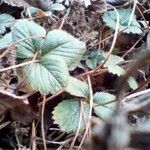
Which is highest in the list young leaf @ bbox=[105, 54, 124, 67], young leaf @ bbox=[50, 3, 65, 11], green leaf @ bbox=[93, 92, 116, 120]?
young leaf @ bbox=[50, 3, 65, 11]

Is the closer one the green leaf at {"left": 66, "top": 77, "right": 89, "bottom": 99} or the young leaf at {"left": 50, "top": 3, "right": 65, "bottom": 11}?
the green leaf at {"left": 66, "top": 77, "right": 89, "bottom": 99}

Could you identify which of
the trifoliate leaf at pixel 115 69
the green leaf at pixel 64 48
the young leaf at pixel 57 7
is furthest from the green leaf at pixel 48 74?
the young leaf at pixel 57 7

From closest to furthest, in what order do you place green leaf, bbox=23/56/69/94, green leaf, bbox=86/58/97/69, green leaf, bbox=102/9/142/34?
green leaf, bbox=23/56/69/94 < green leaf, bbox=86/58/97/69 < green leaf, bbox=102/9/142/34

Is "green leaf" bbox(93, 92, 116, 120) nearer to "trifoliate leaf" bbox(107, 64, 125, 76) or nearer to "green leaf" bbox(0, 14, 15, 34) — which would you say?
"trifoliate leaf" bbox(107, 64, 125, 76)

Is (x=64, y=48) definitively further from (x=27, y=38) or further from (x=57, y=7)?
(x=57, y=7)

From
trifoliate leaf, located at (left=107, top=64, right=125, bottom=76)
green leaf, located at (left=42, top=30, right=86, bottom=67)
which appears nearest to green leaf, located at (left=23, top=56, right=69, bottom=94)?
green leaf, located at (left=42, top=30, right=86, bottom=67)

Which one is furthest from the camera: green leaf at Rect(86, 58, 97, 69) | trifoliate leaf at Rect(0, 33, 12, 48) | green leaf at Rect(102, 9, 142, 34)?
green leaf at Rect(102, 9, 142, 34)

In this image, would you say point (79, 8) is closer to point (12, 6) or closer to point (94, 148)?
point (12, 6)
